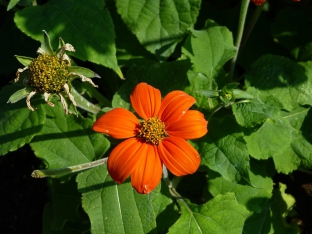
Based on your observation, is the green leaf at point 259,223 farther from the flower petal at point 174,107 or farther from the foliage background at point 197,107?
the flower petal at point 174,107

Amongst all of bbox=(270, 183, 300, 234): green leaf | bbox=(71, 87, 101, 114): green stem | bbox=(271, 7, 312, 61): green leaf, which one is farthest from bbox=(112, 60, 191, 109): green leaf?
bbox=(270, 183, 300, 234): green leaf

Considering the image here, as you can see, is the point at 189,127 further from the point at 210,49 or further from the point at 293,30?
the point at 293,30

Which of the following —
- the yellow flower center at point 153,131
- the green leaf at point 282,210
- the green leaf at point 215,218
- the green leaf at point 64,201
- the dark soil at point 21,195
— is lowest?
the dark soil at point 21,195

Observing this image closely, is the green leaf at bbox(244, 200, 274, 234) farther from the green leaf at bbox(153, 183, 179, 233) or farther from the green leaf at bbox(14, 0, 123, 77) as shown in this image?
the green leaf at bbox(14, 0, 123, 77)

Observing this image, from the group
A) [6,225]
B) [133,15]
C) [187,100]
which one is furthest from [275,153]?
[6,225]

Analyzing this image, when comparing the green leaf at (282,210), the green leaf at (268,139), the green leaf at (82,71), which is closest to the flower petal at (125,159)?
the green leaf at (82,71)
